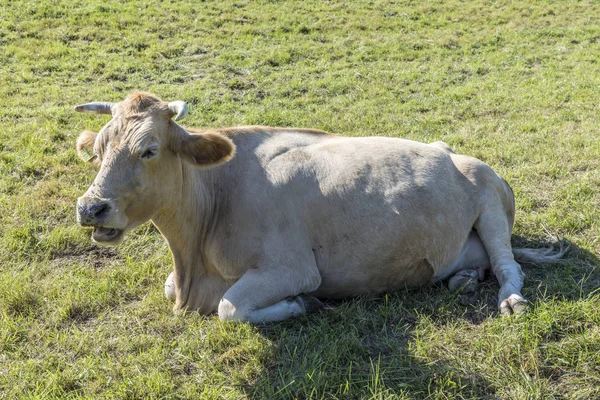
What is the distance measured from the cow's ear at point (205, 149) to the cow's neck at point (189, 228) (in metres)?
0.26

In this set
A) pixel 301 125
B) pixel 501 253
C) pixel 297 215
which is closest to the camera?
pixel 297 215

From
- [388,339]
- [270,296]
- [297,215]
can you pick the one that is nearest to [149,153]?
[297,215]

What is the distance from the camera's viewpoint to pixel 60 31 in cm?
1497

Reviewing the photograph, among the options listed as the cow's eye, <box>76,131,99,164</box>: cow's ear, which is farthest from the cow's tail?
<box>76,131,99,164</box>: cow's ear

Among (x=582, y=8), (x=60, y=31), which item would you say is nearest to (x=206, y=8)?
(x=60, y=31)

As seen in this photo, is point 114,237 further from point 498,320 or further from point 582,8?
point 582,8

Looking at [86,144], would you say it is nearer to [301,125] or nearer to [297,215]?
[297,215]

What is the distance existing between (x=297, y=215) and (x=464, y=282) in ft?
5.01

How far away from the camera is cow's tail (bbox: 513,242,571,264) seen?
5520mm

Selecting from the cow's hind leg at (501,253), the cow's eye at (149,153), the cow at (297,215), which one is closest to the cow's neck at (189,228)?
the cow at (297,215)

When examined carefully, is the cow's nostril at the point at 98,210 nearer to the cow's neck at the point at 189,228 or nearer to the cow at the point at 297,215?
the cow at the point at 297,215

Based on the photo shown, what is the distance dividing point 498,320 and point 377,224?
1227mm

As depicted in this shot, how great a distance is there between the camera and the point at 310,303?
5020 mm

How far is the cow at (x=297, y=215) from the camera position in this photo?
479 centimetres
